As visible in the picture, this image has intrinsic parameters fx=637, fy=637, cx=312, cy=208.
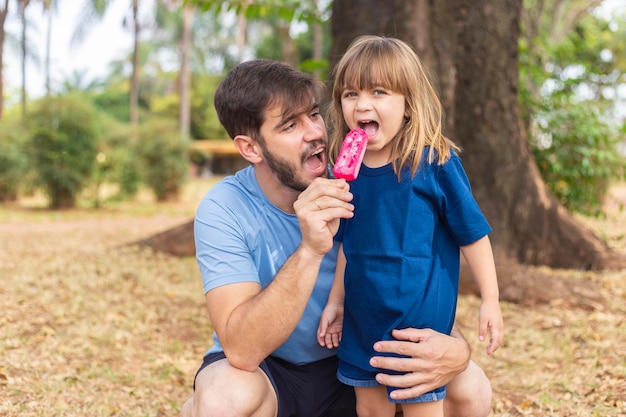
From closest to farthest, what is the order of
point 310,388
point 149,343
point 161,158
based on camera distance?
1. point 310,388
2. point 149,343
3. point 161,158

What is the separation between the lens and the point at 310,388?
2.63m

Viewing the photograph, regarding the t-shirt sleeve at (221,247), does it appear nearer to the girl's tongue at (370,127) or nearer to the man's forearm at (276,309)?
the man's forearm at (276,309)

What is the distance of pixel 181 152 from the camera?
16797 mm

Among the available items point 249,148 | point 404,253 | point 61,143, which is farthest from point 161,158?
point 404,253

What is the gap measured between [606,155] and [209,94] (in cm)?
3343

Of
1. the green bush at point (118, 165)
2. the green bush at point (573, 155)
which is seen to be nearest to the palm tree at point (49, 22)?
the green bush at point (118, 165)

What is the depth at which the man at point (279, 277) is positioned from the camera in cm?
219

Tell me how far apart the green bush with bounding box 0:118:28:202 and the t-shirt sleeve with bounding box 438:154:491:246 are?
14019mm

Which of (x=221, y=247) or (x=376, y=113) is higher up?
(x=376, y=113)

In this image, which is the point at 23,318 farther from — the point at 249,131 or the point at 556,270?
the point at 556,270

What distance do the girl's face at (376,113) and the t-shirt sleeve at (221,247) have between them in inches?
23.3

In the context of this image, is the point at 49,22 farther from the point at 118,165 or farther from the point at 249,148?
the point at 249,148

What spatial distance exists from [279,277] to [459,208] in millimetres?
688

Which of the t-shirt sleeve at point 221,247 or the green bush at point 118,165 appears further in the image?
the green bush at point 118,165
